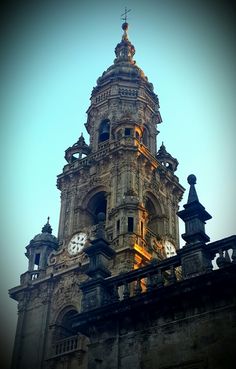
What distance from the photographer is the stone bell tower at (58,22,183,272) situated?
3288 centimetres

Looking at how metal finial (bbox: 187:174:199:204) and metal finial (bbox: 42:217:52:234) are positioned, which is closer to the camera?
metal finial (bbox: 187:174:199:204)

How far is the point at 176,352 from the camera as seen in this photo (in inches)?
573

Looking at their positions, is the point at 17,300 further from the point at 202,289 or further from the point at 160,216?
the point at 202,289

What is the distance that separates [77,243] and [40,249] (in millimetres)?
3393

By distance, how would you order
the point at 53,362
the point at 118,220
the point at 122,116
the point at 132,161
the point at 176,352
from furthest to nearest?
1. the point at 122,116
2. the point at 132,161
3. the point at 118,220
4. the point at 53,362
5. the point at 176,352

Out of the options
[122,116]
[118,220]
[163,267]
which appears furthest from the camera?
[122,116]

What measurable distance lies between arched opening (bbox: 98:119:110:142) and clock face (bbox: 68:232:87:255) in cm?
868

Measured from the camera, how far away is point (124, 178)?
35.4m

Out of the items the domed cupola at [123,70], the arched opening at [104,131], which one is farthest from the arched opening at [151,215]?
the domed cupola at [123,70]

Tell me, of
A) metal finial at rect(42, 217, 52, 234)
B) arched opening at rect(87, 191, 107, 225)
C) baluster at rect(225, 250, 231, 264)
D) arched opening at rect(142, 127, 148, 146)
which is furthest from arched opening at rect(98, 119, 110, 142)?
baluster at rect(225, 250, 231, 264)

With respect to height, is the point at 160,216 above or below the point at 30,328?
above

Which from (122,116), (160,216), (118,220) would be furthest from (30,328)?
(122,116)

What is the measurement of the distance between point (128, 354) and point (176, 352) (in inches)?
61.2

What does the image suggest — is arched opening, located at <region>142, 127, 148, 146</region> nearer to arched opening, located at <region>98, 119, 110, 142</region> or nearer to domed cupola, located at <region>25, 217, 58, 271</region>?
A: arched opening, located at <region>98, 119, 110, 142</region>
